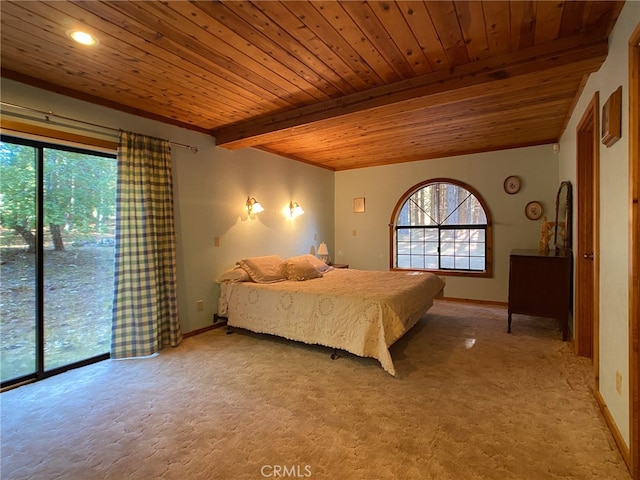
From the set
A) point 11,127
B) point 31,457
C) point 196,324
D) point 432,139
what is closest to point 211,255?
point 196,324

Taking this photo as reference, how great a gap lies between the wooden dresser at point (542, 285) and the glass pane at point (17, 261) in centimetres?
466

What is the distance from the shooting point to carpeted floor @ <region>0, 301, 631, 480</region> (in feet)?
5.38

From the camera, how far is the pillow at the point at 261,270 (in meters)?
3.84

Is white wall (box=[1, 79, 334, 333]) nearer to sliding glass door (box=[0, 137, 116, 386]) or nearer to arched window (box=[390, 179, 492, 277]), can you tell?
sliding glass door (box=[0, 137, 116, 386])

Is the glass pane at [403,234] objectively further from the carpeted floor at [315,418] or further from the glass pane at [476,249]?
the carpeted floor at [315,418]

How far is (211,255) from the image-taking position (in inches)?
156

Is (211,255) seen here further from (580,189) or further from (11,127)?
(580,189)

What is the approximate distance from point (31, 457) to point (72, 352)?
140cm

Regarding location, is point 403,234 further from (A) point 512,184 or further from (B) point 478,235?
(A) point 512,184

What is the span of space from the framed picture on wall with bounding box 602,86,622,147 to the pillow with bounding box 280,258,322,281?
2.96m

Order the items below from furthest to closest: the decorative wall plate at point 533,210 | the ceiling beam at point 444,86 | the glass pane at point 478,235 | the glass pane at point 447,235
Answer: the glass pane at point 447,235
the glass pane at point 478,235
the decorative wall plate at point 533,210
the ceiling beam at point 444,86

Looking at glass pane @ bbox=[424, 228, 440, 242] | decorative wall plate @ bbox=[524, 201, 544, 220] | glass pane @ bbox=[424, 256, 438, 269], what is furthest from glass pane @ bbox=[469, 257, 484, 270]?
decorative wall plate @ bbox=[524, 201, 544, 220]

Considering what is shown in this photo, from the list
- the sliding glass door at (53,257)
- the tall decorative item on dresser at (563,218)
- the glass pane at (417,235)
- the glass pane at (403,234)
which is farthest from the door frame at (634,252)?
the glass pane at (403,234)

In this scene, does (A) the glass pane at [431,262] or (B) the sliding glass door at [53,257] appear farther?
(A) the glass pane at [431,262]
